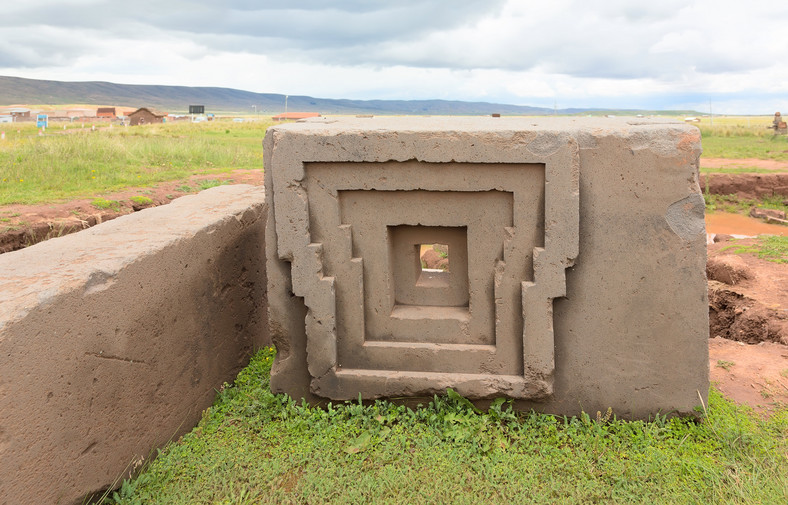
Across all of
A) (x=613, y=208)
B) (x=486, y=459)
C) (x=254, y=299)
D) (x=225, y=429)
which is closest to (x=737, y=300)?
(x=613, y=208)

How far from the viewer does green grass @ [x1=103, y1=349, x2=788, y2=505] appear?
3289mm

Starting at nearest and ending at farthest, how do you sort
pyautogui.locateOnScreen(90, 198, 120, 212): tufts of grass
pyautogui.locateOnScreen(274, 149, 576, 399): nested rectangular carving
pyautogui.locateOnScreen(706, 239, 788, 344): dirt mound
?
pyautogui.locateOnScreen(274, 149, 576, 399): nested rectangular carving, pyautogui.locateOnScreen(706, 239, 788, 344): dirt mound, pyautogui.locateOnScreen(90, 198, 120, 212): tufts of grass

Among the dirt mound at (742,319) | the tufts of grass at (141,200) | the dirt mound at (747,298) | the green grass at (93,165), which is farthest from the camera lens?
the green grass at (93,165)

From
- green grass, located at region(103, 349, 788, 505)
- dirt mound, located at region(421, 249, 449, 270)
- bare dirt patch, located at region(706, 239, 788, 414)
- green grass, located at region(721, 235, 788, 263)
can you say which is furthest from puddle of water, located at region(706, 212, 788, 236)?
green grass, located at region(103, 349, 788, 505)

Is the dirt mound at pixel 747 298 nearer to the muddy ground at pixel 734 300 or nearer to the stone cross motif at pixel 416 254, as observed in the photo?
the muddy ground at pixel 734 300

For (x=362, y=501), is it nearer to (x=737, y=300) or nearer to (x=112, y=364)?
(x=112, y=364)

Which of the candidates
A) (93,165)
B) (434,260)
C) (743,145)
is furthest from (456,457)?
(743,145)

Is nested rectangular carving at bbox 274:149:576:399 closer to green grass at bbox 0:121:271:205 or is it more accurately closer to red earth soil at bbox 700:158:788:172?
green grass at bbox 0:121:271:205

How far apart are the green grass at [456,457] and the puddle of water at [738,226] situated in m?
8.20

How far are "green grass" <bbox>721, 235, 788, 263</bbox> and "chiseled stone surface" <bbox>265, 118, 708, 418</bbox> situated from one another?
440 cm

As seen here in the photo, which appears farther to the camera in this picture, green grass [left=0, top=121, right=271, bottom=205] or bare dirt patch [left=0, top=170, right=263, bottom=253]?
green grass [left=0, top=121, right=271, bottom=205]

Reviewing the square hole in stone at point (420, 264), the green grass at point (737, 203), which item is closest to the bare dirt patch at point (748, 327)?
the square hole in stone at point (420, 264)

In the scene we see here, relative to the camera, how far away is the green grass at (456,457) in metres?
3.29

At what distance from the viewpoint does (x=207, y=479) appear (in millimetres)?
3453
